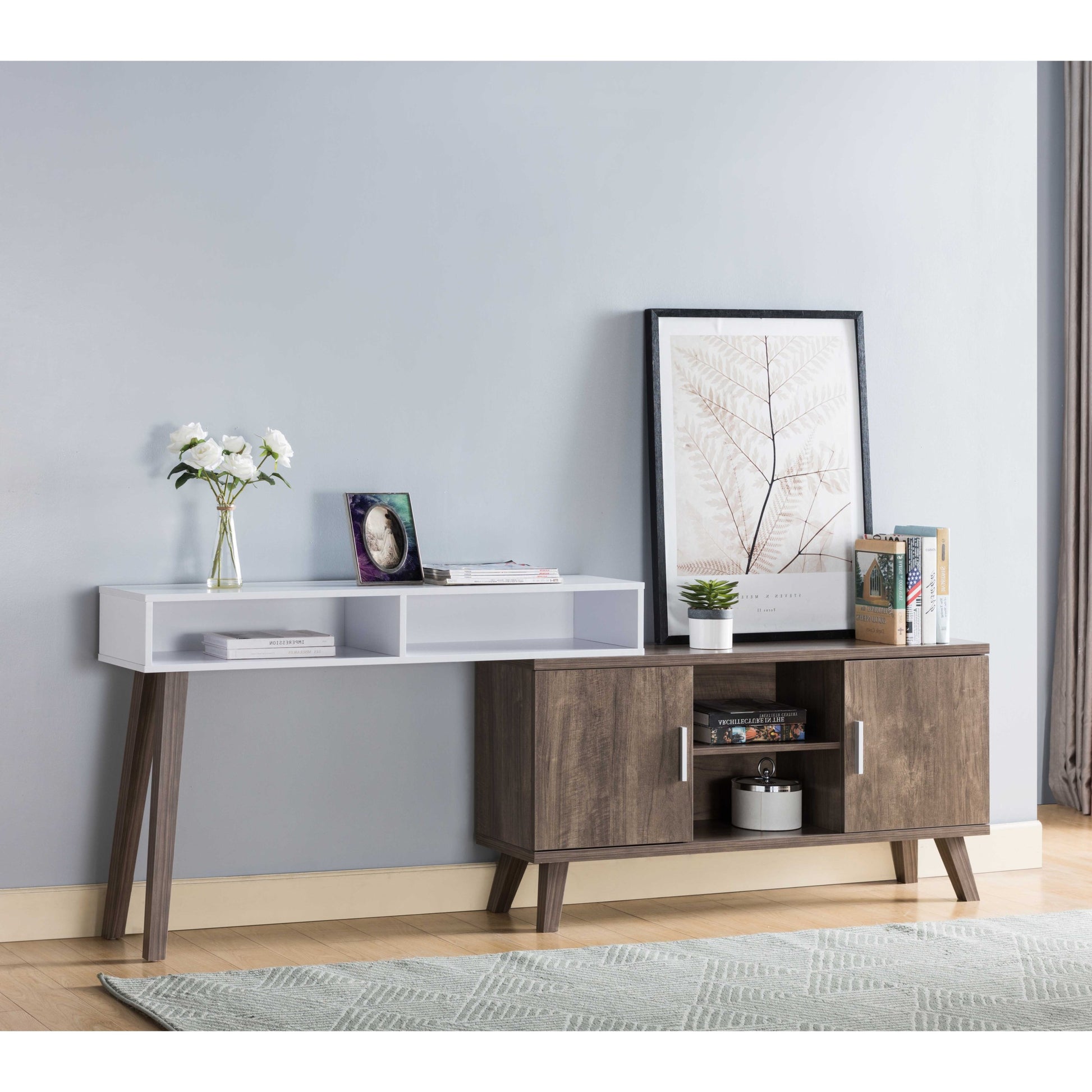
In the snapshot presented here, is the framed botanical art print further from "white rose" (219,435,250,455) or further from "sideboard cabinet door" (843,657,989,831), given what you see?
"white rose" (219,435,250,455)

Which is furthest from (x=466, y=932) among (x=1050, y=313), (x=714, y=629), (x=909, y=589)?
(x=1050, y=313)

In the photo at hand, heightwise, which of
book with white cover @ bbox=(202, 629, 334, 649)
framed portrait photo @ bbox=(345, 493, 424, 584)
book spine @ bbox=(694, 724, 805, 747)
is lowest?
book spine @ bbox=(694, 724, 805, 747)

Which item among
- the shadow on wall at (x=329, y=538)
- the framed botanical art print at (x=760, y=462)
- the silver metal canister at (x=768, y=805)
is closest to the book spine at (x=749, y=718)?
the silver metal canister at (x=768, y=805)

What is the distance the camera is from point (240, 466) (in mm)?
3510

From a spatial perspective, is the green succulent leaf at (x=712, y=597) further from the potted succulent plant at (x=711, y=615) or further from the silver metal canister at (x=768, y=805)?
the silver metal canister at (x=768, y=805)

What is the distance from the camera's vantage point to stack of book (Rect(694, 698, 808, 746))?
385 centimetres

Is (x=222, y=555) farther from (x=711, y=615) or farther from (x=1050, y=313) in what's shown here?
(x=1050, y=313)

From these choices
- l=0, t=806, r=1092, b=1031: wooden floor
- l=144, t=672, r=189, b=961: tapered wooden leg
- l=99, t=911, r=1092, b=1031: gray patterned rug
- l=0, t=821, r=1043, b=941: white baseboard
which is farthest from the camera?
l=0, t=821, r=1043, b=941: white baseboard

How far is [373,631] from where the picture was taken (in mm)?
3646

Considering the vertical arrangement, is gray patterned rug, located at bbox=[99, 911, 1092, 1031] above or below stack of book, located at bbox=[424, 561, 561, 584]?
below

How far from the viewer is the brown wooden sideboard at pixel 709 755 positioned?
3.63 m

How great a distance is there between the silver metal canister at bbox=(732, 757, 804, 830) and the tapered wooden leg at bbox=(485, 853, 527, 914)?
1.91 feet

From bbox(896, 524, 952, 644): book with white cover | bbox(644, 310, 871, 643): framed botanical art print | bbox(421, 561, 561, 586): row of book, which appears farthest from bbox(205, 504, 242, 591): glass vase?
bbox(896, 524, 952, 644): book with white cover

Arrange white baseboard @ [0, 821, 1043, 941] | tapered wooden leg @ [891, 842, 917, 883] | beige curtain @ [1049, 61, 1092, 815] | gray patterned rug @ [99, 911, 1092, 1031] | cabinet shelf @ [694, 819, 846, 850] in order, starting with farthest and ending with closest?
1. beige curtain @ [1049, 61, 1092, 815]
2. tapered wooden leg @ [891, 842, 917, 883]
3. cabinet shelf @ [694, 819, 846, 850]
4. white baseboard @ [0, 821, 1043, 941]
5. gray patterned rug @ [99, 911, 1092, 1031]
